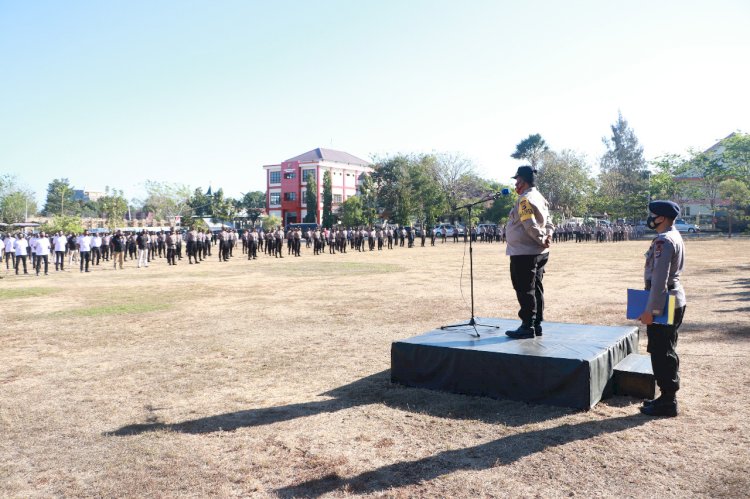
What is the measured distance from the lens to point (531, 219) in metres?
5.75

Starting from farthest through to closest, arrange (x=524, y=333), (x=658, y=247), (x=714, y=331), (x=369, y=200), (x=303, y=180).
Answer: (x=303, y=180) < (x=369, y=200) < (x=714, y=331) < (x=524, y=333) < (x=658, y=247)

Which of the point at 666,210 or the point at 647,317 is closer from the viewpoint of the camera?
the point at 647,317

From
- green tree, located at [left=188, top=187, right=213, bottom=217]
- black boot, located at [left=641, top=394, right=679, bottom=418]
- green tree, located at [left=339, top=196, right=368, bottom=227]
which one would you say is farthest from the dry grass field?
green tree, located at [left=188, top=187, right=213, bottom=217]

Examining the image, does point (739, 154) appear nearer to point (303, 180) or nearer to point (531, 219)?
point (531, 219)

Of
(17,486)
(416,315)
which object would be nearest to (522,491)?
(17,486)

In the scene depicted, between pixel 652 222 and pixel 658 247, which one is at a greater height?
pixel 652 222

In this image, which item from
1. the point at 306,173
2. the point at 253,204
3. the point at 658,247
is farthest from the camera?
the point at 253,204

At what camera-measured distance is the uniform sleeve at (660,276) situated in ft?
15.5

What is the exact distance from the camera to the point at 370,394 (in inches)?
231

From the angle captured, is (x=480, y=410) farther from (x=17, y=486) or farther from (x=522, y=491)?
(x=17, y=486)

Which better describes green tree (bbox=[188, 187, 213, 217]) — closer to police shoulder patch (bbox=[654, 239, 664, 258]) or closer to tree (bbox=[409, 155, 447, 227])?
tree (bbox=[409, 155, 447, 227])

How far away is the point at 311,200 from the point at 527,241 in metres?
74.9

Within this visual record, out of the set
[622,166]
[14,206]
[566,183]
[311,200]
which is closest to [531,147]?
[566,183]

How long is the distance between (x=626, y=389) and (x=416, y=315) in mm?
5436
